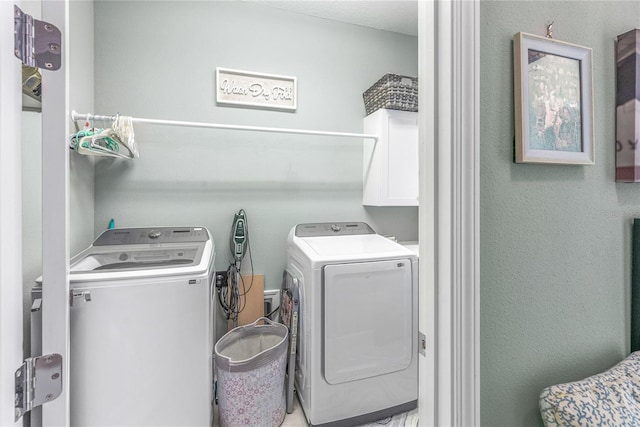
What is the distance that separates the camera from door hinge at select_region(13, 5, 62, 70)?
0.58 m

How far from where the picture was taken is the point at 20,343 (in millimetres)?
597

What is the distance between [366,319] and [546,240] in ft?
3.80

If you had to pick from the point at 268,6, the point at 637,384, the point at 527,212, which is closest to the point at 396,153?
the point at 268,6

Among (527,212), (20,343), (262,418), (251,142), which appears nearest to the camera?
(20,343)

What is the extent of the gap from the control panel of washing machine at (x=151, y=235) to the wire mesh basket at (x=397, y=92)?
1.67 m

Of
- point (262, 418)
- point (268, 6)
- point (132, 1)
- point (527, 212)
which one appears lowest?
point (262, 418)

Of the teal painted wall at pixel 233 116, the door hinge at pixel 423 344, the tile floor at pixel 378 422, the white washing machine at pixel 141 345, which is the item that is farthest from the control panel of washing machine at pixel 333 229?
the door hinge at pixel 423 344

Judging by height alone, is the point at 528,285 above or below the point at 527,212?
below

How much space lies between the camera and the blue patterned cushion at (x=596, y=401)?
73cm

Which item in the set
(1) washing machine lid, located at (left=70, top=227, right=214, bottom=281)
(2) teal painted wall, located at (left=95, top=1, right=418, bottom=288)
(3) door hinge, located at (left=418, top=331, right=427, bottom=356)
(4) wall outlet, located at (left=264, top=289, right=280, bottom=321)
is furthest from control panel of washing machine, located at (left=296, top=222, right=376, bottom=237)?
(3) door hinge, located at (left=418, top=331, right=427, bottom=356)

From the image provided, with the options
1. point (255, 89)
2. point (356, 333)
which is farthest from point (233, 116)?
point (356, 333)

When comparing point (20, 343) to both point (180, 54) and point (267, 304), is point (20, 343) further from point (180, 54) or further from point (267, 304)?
point (180, 54)

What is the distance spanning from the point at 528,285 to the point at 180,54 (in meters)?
2.52

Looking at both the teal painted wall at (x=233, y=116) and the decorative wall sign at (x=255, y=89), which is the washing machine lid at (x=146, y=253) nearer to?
the teal painted wall at (x=233, y=116)
